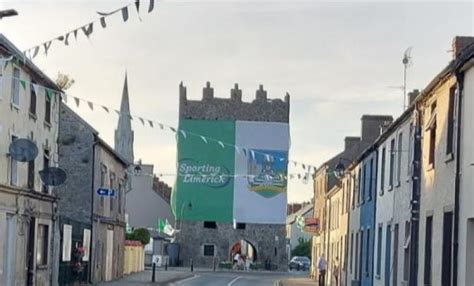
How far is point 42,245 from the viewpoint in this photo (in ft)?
102

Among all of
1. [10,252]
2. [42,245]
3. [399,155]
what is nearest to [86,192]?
[42,245]

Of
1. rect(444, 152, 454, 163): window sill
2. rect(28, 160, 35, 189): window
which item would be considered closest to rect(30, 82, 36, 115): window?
rect(28, 160, 35, 189): window

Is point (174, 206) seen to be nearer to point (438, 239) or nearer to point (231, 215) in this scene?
point (231, 215)

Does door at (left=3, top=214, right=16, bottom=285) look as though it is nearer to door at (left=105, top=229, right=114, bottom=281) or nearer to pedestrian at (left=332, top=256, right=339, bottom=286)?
door at (left=105, top=229, right=114, bottom=281)

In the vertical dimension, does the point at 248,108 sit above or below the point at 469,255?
above

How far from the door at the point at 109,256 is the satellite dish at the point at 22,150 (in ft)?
65.6

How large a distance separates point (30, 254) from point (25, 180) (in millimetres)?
2455

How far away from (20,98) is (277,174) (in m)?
47.7

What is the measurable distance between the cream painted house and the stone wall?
4867cm

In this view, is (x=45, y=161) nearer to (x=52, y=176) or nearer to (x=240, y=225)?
(x=52, y=176)

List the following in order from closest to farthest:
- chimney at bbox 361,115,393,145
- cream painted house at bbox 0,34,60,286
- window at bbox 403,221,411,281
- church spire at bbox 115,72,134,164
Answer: window at bbox 403,221,411,281, cream painted house at bbox 0,34,60,286, chimney at bbox 361,115,393,145, church spire at bbox 115,72,134,164

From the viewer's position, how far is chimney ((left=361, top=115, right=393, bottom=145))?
48.1 meters

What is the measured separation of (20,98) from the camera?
27.4 m

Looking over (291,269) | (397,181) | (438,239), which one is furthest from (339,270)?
(291,269)
